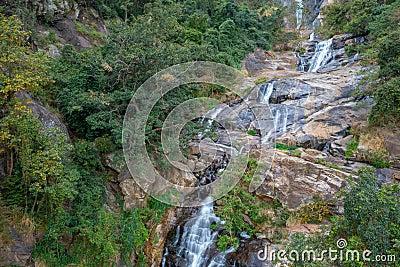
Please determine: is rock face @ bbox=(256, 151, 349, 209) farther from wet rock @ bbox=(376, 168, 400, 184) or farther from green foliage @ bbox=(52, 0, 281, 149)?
green foliage @ bbox=(52, 0, 281, 149)

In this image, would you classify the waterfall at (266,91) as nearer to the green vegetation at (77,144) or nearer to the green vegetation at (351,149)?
the green vegetation at (351,149)

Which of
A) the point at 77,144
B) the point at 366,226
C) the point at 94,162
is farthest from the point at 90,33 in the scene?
the point at 366,226

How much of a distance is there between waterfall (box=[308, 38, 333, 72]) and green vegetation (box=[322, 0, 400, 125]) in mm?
1723

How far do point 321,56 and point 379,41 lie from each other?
328 inches

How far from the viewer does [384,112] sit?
10.5 metres

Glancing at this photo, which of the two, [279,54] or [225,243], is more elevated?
[279,54]

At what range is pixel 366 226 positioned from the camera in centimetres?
536

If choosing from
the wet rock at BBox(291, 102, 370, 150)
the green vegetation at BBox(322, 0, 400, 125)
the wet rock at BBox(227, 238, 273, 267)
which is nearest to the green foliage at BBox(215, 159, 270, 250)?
the wet rock at BBox(227, 238, 273, 267)

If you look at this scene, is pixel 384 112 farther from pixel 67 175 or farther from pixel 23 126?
pixel 23 126

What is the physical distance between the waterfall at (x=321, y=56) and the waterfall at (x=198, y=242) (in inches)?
645

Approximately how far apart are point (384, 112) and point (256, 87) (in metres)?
8.11

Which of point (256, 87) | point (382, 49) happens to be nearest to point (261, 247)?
point (382, 49)

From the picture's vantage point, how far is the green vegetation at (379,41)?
10352mm

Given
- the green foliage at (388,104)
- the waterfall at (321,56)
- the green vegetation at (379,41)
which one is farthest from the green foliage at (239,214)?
the waterfall at (321,56)
